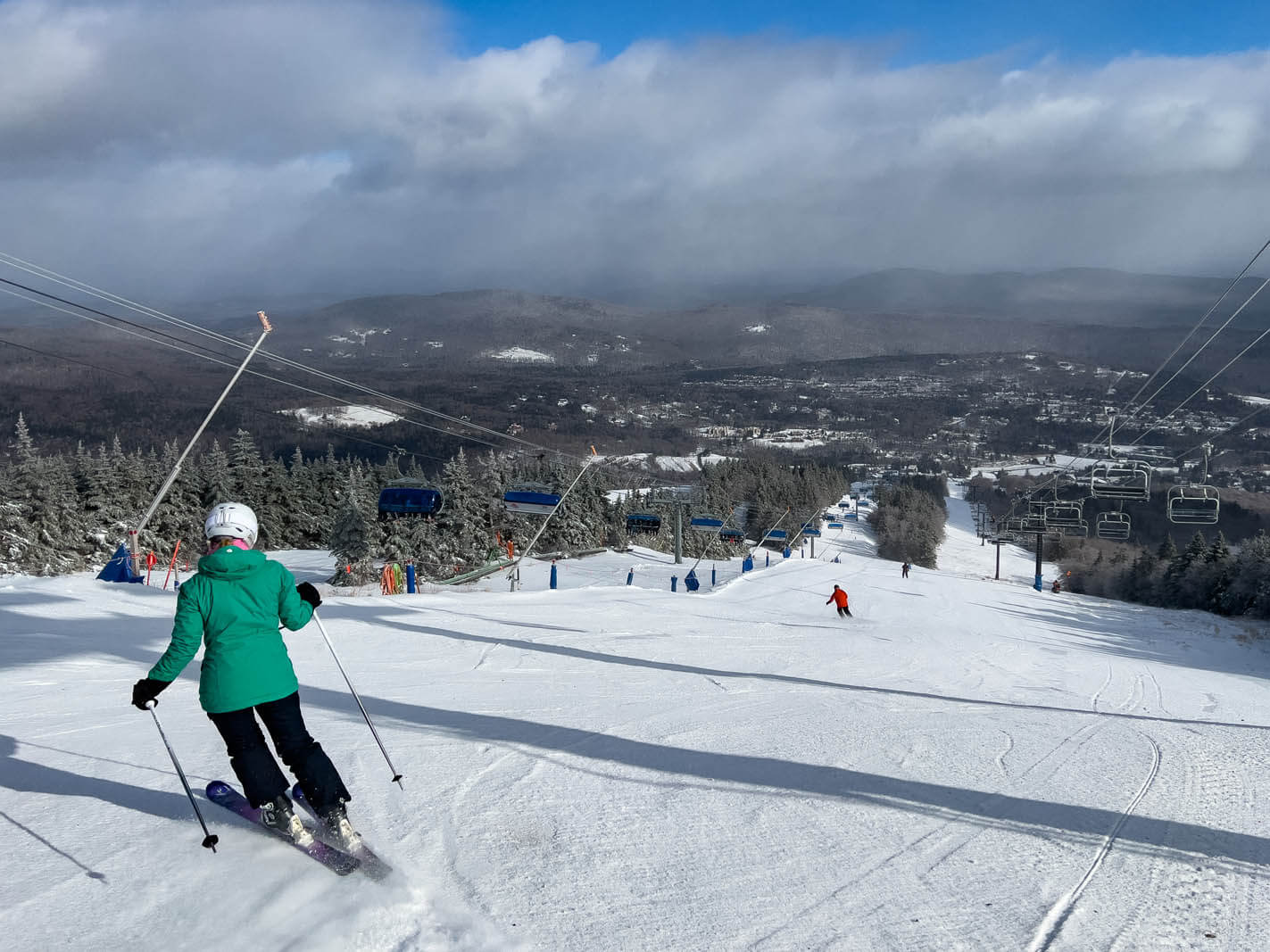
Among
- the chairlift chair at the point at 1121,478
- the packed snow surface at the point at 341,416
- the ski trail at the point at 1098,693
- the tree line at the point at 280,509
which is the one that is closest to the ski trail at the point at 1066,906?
the ski trail at the point at 1098,693

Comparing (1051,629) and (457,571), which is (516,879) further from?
(457,571)

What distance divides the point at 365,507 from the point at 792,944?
5127cm

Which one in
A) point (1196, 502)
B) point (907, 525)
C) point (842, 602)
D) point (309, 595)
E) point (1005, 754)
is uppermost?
point (309, 595)

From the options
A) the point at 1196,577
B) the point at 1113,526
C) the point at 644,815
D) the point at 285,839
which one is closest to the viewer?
the point at 285,839

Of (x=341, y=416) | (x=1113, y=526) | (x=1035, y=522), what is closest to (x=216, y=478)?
(x=1035, y=522)

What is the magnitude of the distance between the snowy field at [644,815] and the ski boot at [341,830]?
0.17m

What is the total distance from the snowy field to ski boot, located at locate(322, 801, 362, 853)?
0.17m

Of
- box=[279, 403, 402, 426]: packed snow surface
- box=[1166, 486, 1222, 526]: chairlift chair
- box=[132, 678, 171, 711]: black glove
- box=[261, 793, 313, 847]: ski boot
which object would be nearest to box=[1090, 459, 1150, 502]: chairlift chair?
box=[1166, 486, 1222, 526]: chairlift chair

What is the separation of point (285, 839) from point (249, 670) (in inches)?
34.4

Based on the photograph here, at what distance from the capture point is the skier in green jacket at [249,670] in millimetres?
3875

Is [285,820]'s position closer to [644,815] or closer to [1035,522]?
[644,815]

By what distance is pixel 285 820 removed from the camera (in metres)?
4.01

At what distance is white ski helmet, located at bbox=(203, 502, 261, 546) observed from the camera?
3.93 meters

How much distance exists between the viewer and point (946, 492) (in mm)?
173625
